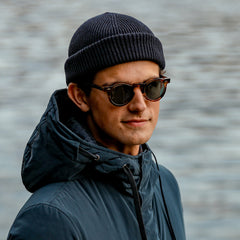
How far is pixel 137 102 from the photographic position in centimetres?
150

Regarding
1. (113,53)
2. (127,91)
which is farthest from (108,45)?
(127,91)

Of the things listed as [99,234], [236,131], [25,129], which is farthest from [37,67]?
[99,234]

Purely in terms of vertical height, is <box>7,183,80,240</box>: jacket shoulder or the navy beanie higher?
the navy beanie

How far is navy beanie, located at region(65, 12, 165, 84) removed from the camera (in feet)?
4.87

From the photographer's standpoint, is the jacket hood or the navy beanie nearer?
the jacket hood

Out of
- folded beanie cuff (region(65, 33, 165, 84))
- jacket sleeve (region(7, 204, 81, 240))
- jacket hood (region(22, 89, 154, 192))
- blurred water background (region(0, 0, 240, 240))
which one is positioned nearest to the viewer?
jacket sleeve (region(7, 204, 81, 240))

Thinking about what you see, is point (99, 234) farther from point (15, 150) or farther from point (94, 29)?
point (15, 150)

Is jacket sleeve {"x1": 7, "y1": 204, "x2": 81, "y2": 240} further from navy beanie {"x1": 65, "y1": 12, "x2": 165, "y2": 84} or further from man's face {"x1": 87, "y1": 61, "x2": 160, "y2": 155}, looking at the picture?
navy beanie {"x1": 65, "y1": 12, "x2": 165, "y2": 84}

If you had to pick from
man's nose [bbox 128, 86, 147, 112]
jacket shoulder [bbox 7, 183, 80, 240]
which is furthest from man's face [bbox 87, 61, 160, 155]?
jacket shoulder [bbox 7, 183, 80, 240]

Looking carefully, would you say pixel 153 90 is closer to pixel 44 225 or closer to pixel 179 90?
pixel 44 225

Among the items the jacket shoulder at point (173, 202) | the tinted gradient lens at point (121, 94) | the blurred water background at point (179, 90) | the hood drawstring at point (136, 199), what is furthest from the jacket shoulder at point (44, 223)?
the blurred water background at point (179, 90)

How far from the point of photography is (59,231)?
126cm

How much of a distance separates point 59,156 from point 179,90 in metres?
3.71

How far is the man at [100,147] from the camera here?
4.34 feet
